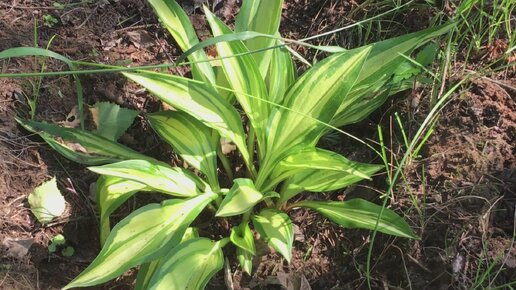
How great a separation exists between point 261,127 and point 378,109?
45 cm

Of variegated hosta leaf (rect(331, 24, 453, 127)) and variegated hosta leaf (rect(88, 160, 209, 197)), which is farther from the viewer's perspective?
variegated hosta leaf (rect(331, 24, 453, 127))

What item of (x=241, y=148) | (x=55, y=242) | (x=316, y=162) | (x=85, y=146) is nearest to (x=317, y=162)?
(x=316, y=162)

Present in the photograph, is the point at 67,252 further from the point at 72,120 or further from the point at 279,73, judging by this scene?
the point at 279,73

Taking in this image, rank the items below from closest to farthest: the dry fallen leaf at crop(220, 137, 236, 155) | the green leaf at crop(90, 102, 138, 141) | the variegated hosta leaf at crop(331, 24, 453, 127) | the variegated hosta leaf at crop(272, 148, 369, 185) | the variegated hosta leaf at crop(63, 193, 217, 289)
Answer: the variegated hosta leaf at crop(63, 193, 217, 289)
the variegated hosta leaf at crop(272, 148, 369, 185)
the variegated hosta leaf at crop(331, 24, 453, 127)
the green leaf at crop(90, 102, 138, 141)
the dry fallen leaf at crop(220, 137, 236, 155)

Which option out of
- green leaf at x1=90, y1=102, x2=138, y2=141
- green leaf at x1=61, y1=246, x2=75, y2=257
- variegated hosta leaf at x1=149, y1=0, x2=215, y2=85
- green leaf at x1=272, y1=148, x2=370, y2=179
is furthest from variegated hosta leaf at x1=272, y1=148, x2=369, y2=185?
green leaf at x1=61, y1=246, x2=75, y2=257

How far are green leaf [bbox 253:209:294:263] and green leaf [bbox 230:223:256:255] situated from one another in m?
0.03

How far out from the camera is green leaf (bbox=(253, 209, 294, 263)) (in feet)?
5.02

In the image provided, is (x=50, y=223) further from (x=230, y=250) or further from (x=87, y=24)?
(x=87, y=24)

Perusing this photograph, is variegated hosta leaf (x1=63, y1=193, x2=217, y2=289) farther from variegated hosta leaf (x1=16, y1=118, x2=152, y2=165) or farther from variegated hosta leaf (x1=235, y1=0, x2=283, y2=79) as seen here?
variegated hosta leaf (x1=235, y1=0, x2=283, y2=79)

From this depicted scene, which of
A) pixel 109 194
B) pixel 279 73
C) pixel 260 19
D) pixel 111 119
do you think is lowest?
pixel 109 194

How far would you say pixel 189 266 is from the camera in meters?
1.51

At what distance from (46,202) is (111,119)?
1.05 feet

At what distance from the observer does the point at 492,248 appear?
1.56 m

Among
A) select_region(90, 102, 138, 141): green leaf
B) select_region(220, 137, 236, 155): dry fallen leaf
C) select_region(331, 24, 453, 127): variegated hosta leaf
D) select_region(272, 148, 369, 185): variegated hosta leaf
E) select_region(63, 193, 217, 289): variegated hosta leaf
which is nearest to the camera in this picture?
select_region(63, 193, 217, 289): variegated hosta leaf
